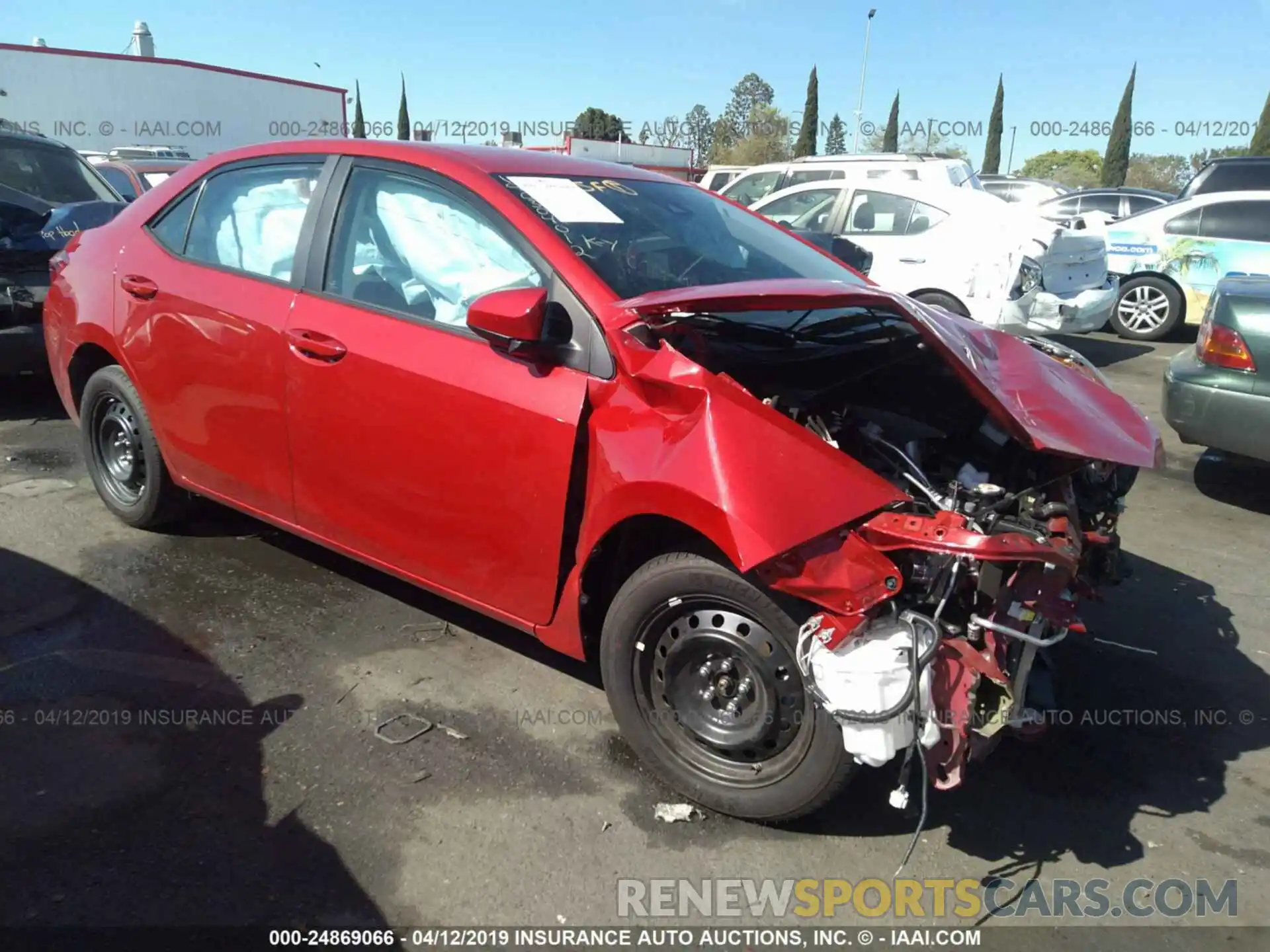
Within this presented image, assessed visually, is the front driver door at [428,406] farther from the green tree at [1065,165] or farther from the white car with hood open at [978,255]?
the green tree at [1065,165]

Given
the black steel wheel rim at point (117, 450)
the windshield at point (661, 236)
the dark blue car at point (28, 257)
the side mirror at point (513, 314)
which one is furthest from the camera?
the dark blue car at point (28, 257)

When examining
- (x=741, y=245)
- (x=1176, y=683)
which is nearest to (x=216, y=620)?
(x=741, y=245)

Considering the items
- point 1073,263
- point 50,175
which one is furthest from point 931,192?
point 50,175

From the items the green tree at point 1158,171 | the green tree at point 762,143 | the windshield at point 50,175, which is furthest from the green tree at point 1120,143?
the windshield at point 50,175

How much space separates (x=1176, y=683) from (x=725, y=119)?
70650mm

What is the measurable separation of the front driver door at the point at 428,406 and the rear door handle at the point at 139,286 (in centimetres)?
96

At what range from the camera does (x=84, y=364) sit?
4430 mm

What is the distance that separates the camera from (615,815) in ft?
8.91

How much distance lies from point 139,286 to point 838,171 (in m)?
10.0

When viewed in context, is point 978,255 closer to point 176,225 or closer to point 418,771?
point 176,225

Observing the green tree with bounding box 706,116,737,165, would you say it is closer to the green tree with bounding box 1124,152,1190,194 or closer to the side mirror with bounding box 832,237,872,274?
the green tree with bounding box 1124,152,1190,194

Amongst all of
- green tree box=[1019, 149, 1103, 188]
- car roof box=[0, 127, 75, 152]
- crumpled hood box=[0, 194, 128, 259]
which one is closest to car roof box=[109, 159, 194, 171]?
car roof box=[0, 127, 75, 152]

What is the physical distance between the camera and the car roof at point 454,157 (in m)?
3.20

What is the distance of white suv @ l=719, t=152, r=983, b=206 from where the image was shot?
12.1m
